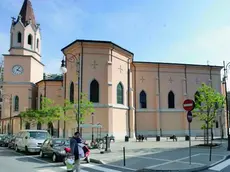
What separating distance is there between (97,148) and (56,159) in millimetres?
7618

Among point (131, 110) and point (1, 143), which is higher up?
point (131, 110)

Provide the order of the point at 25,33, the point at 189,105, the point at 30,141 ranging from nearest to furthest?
1. the point at 189,105
2. the point at 30,141
3. the point at 25,33

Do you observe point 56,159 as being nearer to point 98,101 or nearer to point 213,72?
point 98,101

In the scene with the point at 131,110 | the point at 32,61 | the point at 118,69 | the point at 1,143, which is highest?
the point at 32,61

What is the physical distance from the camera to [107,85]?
33.2 meters

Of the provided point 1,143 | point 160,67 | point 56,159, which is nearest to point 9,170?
point 56,159

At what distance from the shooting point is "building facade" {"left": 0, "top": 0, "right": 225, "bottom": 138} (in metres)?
33.3

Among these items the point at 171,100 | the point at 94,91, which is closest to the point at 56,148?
the point at 94,91

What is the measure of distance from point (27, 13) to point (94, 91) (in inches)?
940

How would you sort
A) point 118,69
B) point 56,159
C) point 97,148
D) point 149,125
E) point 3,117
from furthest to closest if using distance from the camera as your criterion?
point 3,117 < point 149,125 < point 118,69 < point 97,148 < point 56,159

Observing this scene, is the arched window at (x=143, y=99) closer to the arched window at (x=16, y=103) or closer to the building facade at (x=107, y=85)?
the building facade at (x=107, y=85)

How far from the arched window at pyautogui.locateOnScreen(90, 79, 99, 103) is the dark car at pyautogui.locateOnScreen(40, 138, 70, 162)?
16605mm

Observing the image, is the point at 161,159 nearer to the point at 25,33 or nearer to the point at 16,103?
the point at 25,33

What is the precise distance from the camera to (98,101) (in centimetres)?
3312
